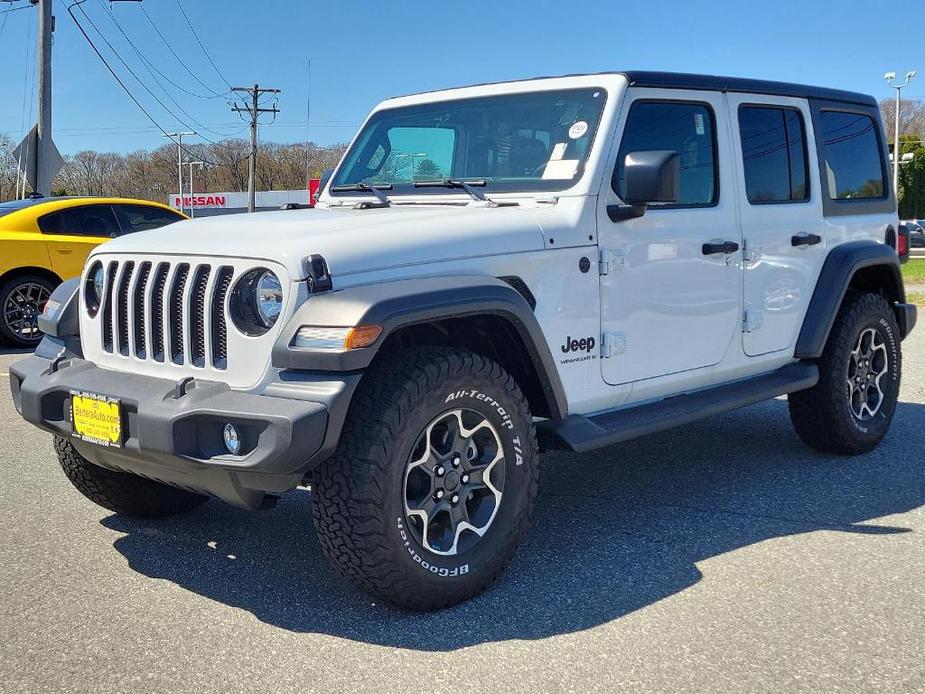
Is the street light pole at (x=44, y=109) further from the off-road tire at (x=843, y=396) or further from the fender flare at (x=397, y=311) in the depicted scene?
the fender flare at (x=397, y=311)

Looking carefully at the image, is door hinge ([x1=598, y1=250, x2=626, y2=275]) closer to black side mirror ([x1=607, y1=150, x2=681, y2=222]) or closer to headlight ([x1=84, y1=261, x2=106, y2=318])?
black side mirror ([x1=607, y1=150, x2=681, y2=222])

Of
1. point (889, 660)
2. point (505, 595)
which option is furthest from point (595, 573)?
point (889, 660)

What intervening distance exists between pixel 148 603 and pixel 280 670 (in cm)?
79

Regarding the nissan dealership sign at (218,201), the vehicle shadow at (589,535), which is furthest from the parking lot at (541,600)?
the nissan dealership sign at (218,201)

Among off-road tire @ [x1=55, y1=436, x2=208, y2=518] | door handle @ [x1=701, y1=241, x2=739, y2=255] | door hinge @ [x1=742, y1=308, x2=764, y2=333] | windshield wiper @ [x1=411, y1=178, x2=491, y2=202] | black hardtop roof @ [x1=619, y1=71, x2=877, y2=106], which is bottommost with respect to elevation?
off-road tire @ [x1=55, y1=436, x2=208, y2=518]

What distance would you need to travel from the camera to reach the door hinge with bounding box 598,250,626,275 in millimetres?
4125

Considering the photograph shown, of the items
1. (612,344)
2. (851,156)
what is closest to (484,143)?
(612,344)

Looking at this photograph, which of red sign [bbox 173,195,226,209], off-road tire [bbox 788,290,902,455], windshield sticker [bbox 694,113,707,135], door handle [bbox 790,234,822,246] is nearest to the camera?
windshield sticker [bbox 694,113,707,135]

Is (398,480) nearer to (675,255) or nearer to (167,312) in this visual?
(167,312)

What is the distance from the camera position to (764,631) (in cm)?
337

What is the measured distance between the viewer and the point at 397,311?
3.25 metres

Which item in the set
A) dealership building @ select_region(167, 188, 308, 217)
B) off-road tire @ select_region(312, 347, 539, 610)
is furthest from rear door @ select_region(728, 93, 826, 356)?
dealership building @ select_region(167, 188, 308, 217)

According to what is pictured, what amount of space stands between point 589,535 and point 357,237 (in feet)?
5.83

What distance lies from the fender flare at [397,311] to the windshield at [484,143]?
2.53 feet
